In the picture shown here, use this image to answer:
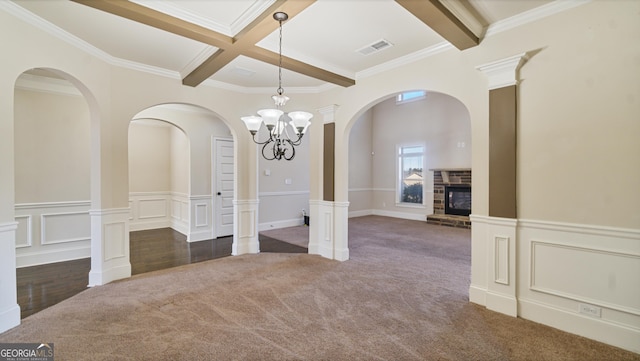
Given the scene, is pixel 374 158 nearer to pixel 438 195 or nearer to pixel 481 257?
pixel 438 195

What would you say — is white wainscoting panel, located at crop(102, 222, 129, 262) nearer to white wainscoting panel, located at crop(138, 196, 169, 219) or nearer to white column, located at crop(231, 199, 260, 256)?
white column, located at crop(231, 199, 260, 256)

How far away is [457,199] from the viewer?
7.84 meters

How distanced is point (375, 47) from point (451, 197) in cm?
585

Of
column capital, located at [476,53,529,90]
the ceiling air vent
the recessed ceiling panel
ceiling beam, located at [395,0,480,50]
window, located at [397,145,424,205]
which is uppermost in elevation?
the ceiling air vent

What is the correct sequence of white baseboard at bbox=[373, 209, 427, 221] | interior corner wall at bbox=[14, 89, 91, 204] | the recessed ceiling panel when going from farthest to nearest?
white baseboard at bbox=[373, 209, 427, 221]
interior corner wall at bbox=[14, 89, 91, 204]
the recessed ceiling panel

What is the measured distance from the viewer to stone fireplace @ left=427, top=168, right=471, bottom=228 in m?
7.62

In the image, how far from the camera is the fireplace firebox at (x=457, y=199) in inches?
302

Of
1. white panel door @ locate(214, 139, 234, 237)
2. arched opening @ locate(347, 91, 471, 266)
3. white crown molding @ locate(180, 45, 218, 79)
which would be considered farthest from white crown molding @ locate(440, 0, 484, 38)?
white panel door @ locate(214, 139, 234, 237)

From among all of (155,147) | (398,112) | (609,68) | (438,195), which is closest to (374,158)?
(398,112)

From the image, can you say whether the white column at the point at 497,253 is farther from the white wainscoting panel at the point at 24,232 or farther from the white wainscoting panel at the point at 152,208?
the white wainscoting panel at the point at 152,208

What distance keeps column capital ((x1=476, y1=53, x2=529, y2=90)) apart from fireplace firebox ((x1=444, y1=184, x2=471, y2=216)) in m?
5.35

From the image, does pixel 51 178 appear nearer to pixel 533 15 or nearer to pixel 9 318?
pixel 9 318

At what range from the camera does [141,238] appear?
602 cm

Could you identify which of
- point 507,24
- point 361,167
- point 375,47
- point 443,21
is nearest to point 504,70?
point 507,24
